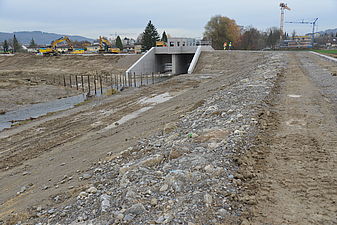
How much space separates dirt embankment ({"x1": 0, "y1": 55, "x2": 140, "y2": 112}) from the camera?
88.1 feet

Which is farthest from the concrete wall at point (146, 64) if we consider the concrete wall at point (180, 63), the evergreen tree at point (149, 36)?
the evergreen tree at point (149, 36)

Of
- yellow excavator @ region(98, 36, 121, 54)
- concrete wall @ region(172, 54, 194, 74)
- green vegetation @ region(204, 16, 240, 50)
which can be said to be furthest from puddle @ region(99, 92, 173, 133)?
green vegetation @ region(204, 16, 240, 50)

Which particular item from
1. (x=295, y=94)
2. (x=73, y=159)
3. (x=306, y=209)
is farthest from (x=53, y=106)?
(x=306, y=209)

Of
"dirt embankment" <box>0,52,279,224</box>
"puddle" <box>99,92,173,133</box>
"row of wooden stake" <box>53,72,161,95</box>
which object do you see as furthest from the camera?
"row of wooden stake" <box>53,72,161,95</box>

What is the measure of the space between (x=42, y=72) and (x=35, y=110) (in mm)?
25243

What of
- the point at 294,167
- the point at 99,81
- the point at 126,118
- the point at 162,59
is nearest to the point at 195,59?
the point at 162,59

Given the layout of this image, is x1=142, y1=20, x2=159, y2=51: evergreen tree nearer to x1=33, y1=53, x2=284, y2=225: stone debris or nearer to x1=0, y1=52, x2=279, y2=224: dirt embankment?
x1=0, y1=52, x2=279, y2=224: dirt embankment

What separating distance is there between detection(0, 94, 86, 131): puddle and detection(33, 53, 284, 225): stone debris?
1470 centimetres

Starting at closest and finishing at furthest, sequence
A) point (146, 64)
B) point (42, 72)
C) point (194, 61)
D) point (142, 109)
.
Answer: point (142, 109)
point (194, 61)
point (42, 72)
point (146, 64)

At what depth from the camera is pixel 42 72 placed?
4550cm

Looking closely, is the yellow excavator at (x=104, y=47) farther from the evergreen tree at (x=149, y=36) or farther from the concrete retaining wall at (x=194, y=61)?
the concrete retaining wall at (x=194, y=61)

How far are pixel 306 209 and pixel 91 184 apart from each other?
4496mm

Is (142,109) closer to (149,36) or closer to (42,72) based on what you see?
(42,72)

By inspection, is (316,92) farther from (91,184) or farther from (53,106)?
(53,106)
